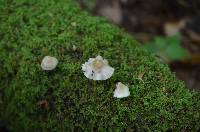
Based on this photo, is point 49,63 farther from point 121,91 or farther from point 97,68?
point 121,91

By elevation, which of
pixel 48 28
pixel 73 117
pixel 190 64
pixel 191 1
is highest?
pixel 48 28

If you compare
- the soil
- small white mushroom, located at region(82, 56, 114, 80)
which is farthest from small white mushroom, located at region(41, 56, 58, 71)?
the soil

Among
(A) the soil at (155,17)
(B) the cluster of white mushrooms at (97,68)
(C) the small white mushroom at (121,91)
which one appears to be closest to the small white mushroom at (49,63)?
(B) the cluster of white mushrooms at (97,68)

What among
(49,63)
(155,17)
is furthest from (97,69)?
(155,17)

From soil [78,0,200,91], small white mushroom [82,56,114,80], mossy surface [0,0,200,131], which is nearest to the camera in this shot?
mossy surface [0,0,200,131]

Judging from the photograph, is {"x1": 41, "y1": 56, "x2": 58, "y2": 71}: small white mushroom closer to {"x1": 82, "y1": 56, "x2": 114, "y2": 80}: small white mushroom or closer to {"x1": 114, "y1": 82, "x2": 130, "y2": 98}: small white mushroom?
{"x1": 82, "y1": 56, "x2": 114, "y2": 80}: small white mushroom

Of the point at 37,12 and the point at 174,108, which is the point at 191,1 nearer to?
the point at 37,12

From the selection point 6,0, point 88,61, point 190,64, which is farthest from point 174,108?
point 190,64
